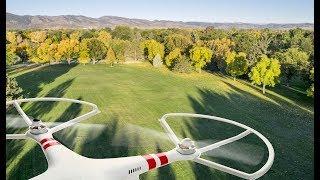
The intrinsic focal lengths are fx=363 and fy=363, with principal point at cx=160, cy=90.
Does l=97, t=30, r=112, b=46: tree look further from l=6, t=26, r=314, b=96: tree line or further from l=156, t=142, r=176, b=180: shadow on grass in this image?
l=156, t=142, r=176, b=180: shadow on grass

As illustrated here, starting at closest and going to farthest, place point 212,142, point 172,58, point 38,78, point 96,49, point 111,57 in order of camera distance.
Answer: point 212,142
point 38,78
point 111,57
point 172,58
point 96,49

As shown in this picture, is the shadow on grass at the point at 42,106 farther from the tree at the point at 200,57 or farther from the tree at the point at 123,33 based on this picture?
the tree at the point at 123,33

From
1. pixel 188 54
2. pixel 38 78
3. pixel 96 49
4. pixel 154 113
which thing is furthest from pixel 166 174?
pixel 188 54

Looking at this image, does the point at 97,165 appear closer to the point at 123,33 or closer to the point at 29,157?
the point at 29,157

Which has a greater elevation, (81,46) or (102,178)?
(102,178)

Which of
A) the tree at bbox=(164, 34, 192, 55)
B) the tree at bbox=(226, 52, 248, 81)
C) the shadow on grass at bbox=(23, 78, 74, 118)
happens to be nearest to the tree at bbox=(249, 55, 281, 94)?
the tree at bbox=(226, 52, 248, 81)

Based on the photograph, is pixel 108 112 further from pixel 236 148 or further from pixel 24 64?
pixel 24 64

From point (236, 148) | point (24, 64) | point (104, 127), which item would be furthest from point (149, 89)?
point (24, 64)
